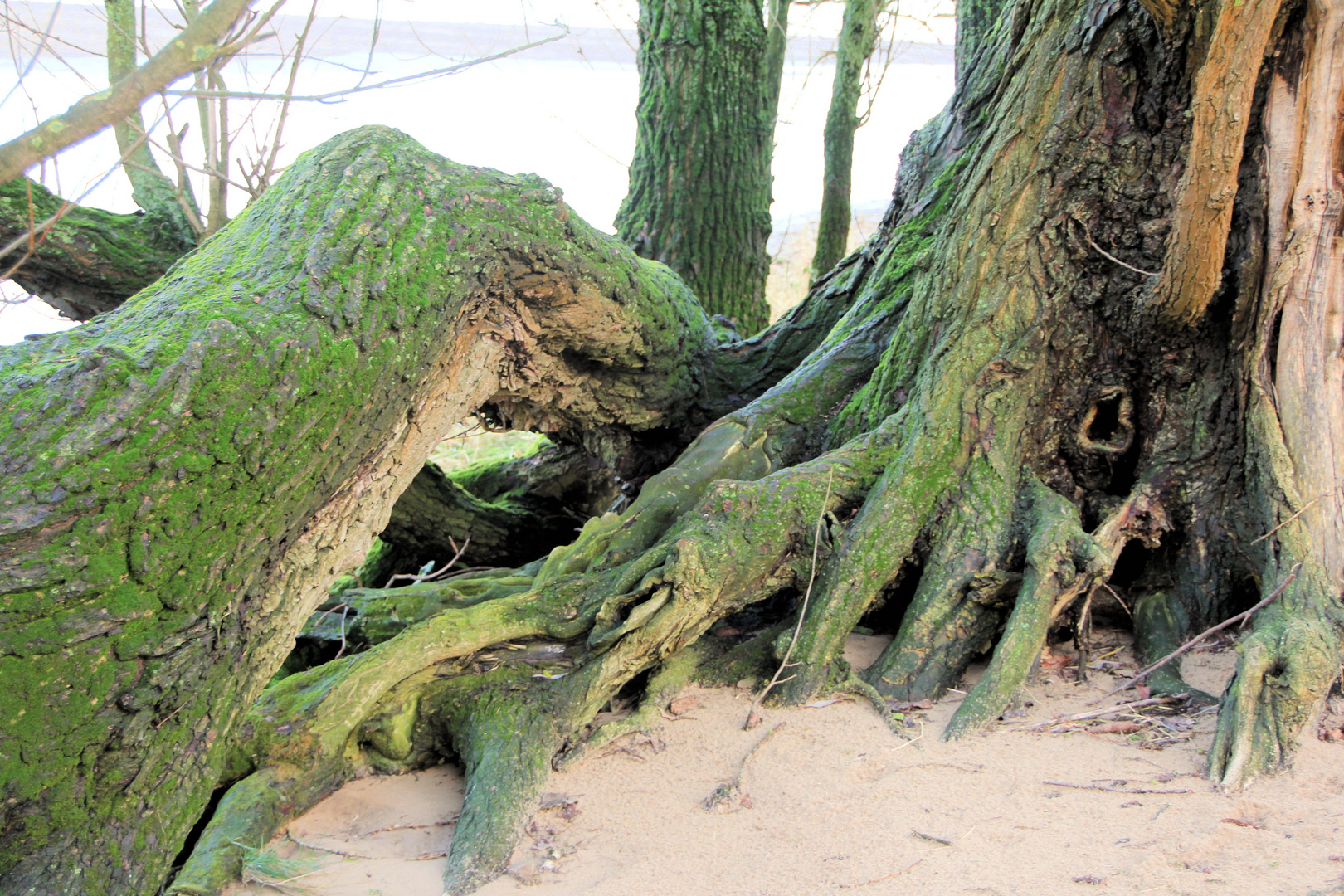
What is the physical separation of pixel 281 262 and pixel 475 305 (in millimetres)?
779

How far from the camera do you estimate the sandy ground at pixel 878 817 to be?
77.4 inches

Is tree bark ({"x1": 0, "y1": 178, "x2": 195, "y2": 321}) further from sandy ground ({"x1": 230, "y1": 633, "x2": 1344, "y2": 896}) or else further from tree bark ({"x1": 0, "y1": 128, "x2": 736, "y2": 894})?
sandy ground ({"x1": 230, "y1": 633, "x2": 1344, "y2": 896})

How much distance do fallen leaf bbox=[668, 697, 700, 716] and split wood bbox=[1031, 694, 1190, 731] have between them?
3.35 ft

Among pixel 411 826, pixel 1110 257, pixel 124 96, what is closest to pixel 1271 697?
pixel 1110 257

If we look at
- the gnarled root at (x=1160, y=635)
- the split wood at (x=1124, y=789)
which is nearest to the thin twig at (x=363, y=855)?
the split wood at (x=1124, y=789)

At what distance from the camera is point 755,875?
210cm

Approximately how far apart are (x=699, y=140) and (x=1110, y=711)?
4.15 m

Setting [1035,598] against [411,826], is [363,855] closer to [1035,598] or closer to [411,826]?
[411,826]

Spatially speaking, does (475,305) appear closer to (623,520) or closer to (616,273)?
(616,273)

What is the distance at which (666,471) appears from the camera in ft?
11.8

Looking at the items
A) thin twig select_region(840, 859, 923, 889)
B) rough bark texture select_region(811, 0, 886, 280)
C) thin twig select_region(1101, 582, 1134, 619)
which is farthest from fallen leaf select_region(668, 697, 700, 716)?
rough bark texture select_region(811, 0, 886, 280)

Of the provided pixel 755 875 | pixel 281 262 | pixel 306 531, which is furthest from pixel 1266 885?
pixel 281 262

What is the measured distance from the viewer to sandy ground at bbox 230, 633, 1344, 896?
1967 mm

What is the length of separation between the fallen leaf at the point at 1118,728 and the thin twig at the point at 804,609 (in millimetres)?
893
